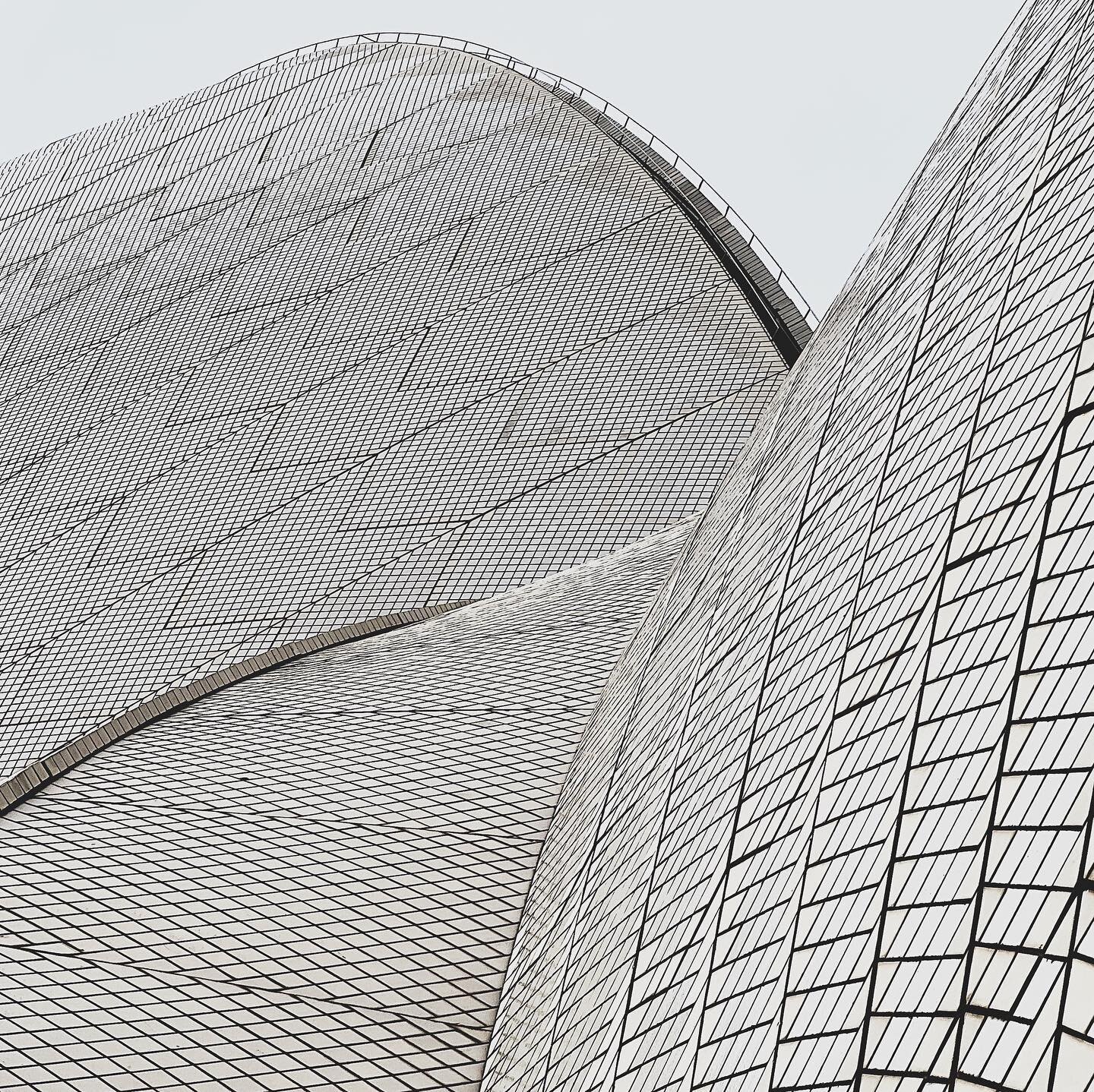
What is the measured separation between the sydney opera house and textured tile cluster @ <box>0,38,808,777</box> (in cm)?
22

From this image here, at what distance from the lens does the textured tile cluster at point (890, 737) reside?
11305 millimetres

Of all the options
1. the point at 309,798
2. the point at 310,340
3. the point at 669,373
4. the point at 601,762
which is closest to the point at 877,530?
the point at 601,762

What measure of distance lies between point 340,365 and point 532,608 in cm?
2029

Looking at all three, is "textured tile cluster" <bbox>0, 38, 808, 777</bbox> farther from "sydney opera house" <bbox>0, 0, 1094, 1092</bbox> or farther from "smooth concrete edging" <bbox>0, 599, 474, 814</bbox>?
"smooth concrete edging" <bbox>0, 599, 474, 814</bbox>

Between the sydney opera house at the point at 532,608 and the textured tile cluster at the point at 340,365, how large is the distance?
22cm

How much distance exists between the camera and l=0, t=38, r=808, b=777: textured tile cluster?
1911 inches

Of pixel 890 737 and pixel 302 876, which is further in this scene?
pixel 302 876

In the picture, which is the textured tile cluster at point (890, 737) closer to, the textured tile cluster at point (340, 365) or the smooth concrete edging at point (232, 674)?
the smooth concrete edging at point (232, 674)

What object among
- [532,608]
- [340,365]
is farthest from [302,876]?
[340,365]

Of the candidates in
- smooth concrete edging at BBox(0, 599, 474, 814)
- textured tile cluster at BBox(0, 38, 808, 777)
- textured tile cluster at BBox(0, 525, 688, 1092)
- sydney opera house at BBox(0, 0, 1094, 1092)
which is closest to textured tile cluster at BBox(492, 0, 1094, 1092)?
sydney opera house at BBox(0, 0, 1094, 1092)

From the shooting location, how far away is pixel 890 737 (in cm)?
1491

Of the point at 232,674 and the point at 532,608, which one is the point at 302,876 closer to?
the point at 532,608

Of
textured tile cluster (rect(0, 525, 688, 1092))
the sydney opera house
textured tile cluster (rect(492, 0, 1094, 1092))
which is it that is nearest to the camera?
textured tile cluster (rect(492, 0, 1094, 1092))

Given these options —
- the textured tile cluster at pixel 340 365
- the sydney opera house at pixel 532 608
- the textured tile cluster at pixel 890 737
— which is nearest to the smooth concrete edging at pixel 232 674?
the sydney opera house at pixel 532 608
